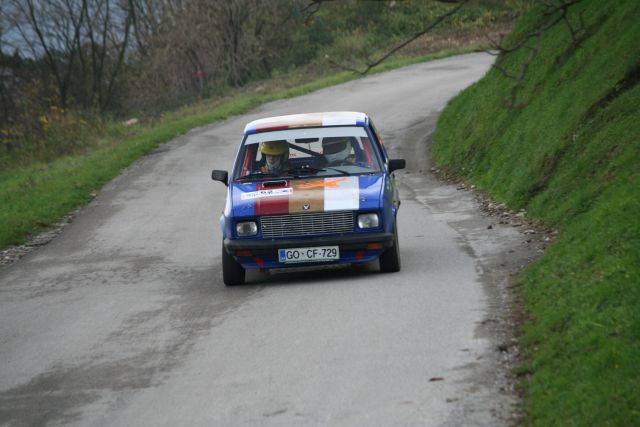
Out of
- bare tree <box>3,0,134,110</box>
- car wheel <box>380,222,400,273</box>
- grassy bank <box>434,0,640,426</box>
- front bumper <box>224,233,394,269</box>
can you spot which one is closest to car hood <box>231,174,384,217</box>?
front bumper <box>224,233,394,269</box>

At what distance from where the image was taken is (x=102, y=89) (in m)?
52.3

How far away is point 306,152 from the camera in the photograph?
1230cm

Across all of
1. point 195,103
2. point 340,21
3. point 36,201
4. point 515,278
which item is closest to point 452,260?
point 515,278

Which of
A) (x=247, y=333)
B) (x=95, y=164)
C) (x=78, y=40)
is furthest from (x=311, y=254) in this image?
(x=78, y=40)

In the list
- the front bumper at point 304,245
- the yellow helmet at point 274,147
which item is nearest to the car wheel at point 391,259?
the front bumper at point 304,245

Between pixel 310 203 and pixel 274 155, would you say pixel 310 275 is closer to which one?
pixel 310 203

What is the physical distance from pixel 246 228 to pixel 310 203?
77 cm

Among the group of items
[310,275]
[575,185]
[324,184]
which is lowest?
[310,275]

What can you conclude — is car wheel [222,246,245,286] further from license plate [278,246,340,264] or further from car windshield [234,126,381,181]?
car windshield [234,126,381,181]

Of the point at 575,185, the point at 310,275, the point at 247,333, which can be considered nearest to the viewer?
the point at 247,333

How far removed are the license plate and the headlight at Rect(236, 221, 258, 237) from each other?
14.1 inches

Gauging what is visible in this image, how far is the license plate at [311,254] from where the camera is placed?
36.5 ft

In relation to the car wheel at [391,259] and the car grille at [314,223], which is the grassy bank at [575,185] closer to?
the car wheel at [391,259]

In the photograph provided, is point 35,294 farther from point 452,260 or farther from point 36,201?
point 36,201
